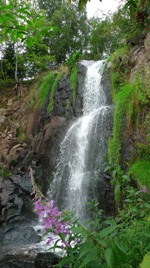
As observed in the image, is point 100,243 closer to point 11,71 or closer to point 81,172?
point 81,172

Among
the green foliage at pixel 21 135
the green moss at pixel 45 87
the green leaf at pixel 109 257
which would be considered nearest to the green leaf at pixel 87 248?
the green leaf at pixel 109 257

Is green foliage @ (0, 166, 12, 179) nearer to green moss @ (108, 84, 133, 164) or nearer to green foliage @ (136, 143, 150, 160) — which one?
green moss @ (108, 84, 133, 164)

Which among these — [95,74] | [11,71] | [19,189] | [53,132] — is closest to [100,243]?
[19,189]

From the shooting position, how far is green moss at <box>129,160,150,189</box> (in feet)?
17.4

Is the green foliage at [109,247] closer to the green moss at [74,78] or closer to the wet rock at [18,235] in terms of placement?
the wet rock at [18,235]

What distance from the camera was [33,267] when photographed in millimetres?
4902

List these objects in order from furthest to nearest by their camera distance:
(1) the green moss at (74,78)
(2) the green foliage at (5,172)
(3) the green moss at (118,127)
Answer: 1. (1) the green moss at (74,78)
2. (2) the green foliage at (5,172)
3. (3) the green moss at (118,127)

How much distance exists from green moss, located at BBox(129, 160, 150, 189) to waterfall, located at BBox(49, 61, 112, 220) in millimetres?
1554

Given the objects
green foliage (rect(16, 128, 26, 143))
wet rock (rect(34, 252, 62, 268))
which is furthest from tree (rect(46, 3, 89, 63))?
wet rock (rect(34, 252, 62, 268))

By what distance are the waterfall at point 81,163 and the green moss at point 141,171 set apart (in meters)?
1.55

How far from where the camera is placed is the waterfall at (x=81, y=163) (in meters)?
7.39

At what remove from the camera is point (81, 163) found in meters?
8.41

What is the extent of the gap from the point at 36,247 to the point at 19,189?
3634 millimetres

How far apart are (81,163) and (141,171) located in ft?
10.2
